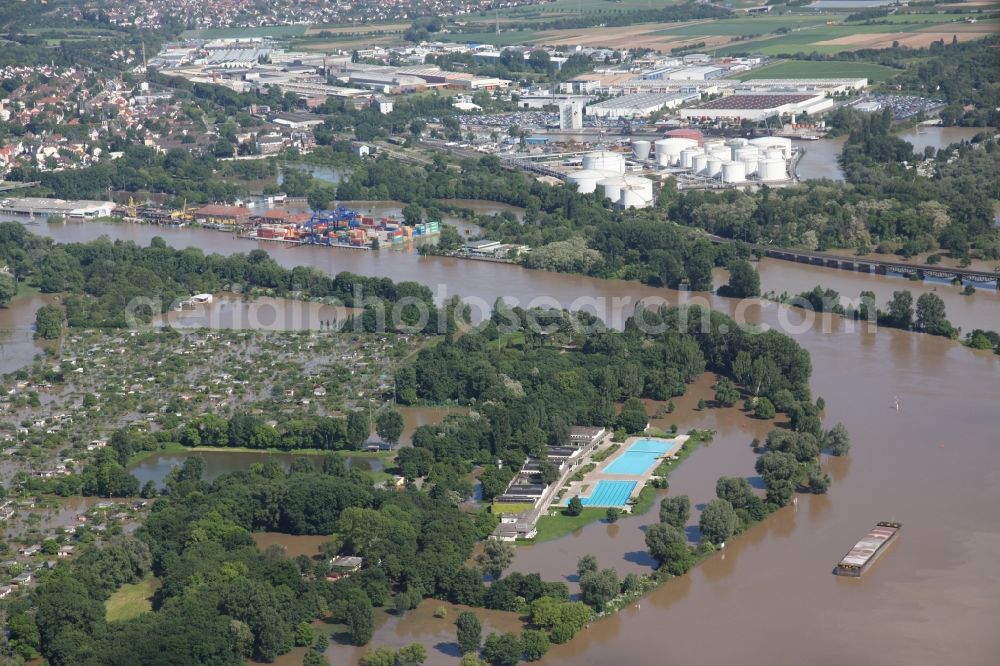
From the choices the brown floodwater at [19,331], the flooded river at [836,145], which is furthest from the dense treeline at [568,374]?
the flooded river at [836,145]

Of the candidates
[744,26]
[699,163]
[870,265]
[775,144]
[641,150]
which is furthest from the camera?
[744,26]

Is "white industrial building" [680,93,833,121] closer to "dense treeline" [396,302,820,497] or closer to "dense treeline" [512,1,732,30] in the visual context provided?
"dense treeline" [396,302,820,497]

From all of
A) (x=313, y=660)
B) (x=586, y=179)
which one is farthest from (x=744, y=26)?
(x=313, y=660)

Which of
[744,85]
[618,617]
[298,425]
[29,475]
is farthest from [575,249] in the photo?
[744,85]

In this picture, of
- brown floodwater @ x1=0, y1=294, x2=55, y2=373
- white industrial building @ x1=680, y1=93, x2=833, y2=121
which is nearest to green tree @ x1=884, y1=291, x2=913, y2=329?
brown floodwater @ x1=0, y1=294, x2=55, y2=373

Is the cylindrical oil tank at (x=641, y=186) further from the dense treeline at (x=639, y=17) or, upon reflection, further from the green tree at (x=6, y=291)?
the dense treeline at (x=639, y=17)

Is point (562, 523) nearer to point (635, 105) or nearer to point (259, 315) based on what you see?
point (259, 315)
